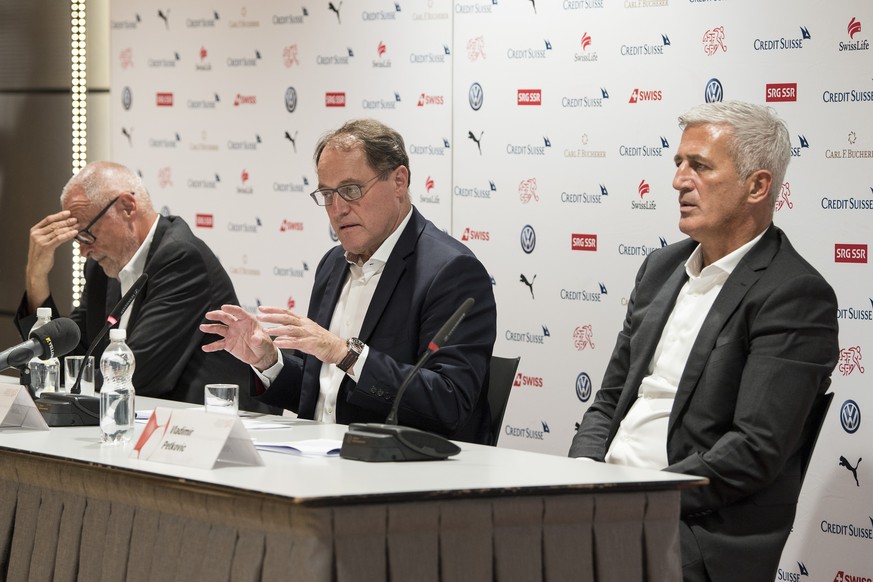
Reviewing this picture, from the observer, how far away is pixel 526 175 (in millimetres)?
5125

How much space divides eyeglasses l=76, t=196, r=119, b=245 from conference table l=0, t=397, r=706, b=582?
1806mm

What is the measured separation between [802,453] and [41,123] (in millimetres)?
5141

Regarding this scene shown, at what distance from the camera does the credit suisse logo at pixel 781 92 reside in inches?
169

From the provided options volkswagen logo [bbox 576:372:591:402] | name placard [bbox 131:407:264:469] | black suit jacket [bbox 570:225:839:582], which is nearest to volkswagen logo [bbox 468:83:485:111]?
volkswagen logo [bbox 576:372:591:402]

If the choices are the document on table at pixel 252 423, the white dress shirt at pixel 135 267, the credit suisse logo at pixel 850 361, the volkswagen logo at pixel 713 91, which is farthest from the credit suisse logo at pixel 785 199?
the white dress shirt at pixel 135 267

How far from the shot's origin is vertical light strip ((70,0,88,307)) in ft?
22.2

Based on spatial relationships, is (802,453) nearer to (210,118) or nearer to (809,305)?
(809,305)

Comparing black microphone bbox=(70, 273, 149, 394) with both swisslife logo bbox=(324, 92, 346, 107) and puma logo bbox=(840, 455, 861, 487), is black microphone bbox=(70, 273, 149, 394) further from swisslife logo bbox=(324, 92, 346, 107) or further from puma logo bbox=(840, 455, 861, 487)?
swisslife logo bbox=(324, 92, 346, 107)

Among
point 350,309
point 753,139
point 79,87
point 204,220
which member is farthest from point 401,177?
point 79,87

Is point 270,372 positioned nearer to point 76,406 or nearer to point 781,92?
point 76,406

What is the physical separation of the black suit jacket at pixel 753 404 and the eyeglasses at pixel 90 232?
235cm

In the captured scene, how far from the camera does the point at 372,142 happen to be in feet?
11.6

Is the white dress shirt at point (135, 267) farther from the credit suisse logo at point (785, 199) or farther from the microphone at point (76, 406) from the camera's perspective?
the credit suisse logo at point (785, 199)

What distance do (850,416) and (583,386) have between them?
1.15 meters
